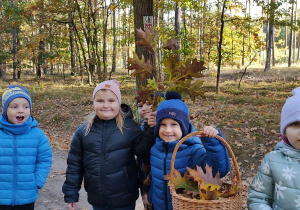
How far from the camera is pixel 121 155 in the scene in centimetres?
271

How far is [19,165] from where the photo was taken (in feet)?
9.53

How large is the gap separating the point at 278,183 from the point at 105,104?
167cm

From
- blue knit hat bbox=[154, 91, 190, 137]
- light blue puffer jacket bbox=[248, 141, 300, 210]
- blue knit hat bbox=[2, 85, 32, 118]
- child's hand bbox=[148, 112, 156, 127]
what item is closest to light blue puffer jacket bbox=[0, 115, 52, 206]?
blue knit hat bbox=[2, 85, 32, 118]

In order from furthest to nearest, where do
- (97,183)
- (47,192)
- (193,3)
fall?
(193,3) → (47,192) → (97,183)

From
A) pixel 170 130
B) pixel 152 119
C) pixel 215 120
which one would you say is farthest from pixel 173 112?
pixel 215 120

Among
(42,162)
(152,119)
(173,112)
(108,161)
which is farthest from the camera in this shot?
(42,162)

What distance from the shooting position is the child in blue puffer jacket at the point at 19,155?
2863 mm

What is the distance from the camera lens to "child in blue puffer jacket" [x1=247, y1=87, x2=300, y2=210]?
181 centimetres

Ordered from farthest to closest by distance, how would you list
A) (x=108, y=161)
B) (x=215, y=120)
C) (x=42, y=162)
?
(x=215, y=120), (x=42, y=162), (x=108, y=161)

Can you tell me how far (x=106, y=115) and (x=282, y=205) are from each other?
169cm

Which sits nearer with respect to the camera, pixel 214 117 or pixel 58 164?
pixel 58 164

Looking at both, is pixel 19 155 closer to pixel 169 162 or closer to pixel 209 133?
pixel 169 162

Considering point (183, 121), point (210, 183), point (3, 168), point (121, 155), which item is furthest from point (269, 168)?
point (3, 168)

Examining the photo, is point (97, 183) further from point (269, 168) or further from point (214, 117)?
point (214, 117)
